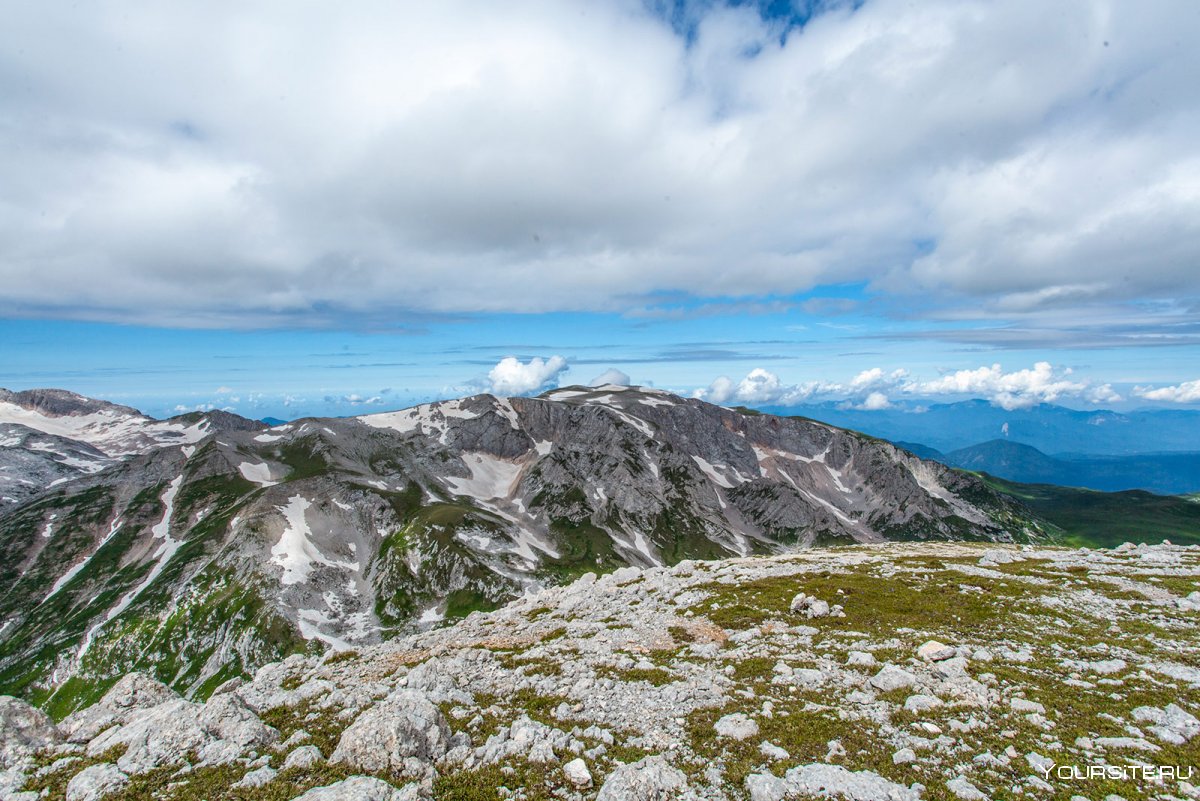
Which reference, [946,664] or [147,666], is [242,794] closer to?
[946,664]

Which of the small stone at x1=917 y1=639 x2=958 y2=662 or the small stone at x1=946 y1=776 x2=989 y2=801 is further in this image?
the small stone at x1=917 y1=639 x2=958 y2=662

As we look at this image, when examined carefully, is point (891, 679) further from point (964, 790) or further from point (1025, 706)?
point (964, 790)

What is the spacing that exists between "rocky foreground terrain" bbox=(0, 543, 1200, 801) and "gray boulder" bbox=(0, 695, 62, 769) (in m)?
0.08

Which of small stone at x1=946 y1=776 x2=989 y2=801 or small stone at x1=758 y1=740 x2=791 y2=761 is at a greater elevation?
small stone at x1=946 y1=776 x2=989 y2=801

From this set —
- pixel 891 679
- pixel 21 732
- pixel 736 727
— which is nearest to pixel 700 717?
pixel 736 727

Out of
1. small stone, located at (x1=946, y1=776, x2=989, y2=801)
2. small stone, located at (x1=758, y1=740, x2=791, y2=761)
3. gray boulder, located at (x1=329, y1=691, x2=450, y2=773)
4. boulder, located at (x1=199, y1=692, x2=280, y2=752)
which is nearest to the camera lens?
small stone, located at (x1=946, y1=776, x2=989, y2=801)

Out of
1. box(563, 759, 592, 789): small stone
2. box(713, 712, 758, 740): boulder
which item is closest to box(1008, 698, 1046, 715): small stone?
box(713, 712, 758, 740): boulder

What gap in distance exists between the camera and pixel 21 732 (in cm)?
1766

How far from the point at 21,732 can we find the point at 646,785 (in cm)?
2079

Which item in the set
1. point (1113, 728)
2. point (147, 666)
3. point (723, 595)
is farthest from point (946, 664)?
point (147, 666)

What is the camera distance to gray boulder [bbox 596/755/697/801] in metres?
14.2

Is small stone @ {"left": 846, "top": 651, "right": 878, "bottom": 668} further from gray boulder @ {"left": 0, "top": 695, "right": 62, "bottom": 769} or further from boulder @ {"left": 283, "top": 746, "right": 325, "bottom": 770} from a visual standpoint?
gray boulder @ {"left": 0, "top": 695, "right": 62, "bottom": 769}

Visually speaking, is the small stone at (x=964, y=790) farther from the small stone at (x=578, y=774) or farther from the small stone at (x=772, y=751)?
the small stone at (x=578, y=774)

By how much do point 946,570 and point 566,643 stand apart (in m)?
39.8
